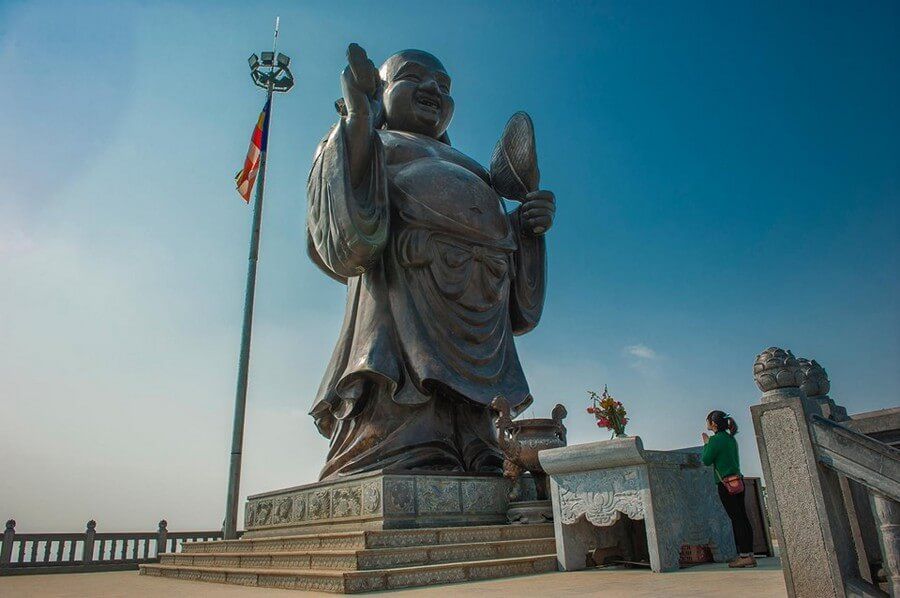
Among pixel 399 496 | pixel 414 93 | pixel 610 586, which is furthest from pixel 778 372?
pixel 414 93

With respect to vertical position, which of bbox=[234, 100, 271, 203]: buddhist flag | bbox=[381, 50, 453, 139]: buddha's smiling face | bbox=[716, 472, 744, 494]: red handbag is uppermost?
bbox=[234, 100, 271, 203]: buddhist flag

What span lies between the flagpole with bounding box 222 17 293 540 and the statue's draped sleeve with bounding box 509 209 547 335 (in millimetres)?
5250

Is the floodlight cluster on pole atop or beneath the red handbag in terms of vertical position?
atop

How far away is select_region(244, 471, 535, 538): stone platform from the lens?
491 centimetres

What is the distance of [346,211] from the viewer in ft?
20.2

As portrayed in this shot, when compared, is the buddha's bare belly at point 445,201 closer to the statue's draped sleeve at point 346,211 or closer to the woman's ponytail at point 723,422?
the statue's draped sleeve at point 346,211

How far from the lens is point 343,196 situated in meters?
6.20

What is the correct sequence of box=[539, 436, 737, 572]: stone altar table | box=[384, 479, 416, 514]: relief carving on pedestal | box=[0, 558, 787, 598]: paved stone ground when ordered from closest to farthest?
box=[0, 558, 787, 598]: paved stone ground → box=[539, 436, 737, 572]: stone altar table → box=[384, 479, 416, 514]: relief carving on pedestal

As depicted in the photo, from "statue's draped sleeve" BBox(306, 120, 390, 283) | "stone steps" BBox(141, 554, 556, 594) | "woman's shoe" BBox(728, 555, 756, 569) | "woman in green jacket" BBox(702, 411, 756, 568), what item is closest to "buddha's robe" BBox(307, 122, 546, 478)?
"statue's draped sleeve" BBox(306, 120, 390, 283)

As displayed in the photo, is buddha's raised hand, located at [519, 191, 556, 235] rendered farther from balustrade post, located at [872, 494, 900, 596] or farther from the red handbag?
balustrade post, located at [872, 494, 900, 596]

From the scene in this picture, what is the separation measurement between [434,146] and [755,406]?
5414mm

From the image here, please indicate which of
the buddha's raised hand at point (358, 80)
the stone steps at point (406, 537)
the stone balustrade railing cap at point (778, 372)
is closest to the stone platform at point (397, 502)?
the stone steps at point (406, 537)

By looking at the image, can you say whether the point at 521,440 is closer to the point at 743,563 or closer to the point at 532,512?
the point at 532,512

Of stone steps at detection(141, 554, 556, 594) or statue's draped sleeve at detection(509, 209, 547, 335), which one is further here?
statue's draped sleeve at detection(509, 209, 547, 335)
